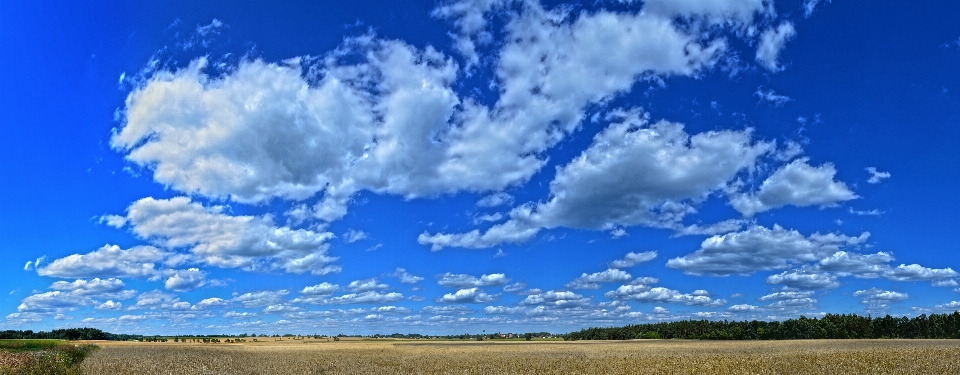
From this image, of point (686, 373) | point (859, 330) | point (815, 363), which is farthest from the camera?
point (859, 330)

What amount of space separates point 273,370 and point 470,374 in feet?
48.9

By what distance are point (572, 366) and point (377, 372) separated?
44.9 ft

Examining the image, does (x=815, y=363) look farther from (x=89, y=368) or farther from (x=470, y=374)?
(x=89, y=368)

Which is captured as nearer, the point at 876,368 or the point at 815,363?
the point at 876,368

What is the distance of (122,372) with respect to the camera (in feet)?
122

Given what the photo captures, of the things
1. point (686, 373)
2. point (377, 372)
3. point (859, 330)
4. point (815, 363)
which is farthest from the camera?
point (859, 330)

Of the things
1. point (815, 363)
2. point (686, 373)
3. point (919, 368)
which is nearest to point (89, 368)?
point (686, 373)

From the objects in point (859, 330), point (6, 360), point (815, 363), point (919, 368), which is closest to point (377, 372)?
point (6, 360)

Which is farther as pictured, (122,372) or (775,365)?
(775,365)

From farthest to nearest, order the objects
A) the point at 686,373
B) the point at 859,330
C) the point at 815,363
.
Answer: the point at 859,330 → the point at 815,363 → the point at 686,373

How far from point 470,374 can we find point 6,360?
27941 millimetres

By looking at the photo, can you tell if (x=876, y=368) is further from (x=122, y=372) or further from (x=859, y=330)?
(x=859, y=330)

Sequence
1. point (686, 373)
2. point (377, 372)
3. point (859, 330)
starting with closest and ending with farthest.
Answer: point (686, 373) → point (377, 372) → point (859, 330)

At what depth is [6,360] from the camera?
1401 inches
